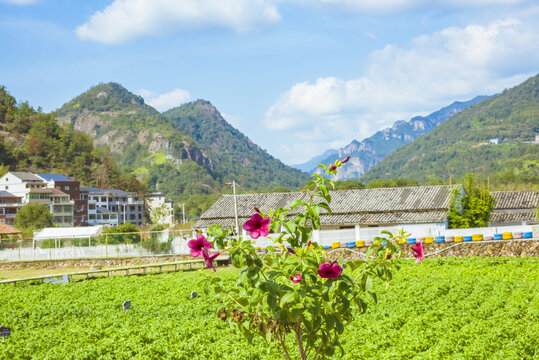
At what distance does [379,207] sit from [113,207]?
91.4 m

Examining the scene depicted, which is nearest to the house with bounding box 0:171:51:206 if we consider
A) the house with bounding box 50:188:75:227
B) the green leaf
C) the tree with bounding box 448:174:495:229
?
the house with bounding box 50:188:75:227

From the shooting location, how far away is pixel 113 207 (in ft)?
396

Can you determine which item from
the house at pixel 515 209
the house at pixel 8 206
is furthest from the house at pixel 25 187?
the house at pixel 515 209

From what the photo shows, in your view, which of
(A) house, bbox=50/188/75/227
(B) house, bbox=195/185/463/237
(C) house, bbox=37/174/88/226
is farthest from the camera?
(C) house, bbox=37/174/88/226

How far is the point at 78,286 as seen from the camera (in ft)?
75.2

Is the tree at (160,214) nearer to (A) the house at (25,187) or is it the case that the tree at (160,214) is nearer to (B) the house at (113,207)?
(B) the house at (113,207)

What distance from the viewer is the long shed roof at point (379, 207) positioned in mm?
38562

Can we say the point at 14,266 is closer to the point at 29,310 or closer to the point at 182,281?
the point at 182,281

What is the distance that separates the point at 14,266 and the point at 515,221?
40.1 m

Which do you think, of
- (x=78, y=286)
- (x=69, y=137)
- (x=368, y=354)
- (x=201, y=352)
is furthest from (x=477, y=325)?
(x=69, y=137)

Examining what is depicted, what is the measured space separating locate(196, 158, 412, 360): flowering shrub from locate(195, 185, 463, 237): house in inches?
1163

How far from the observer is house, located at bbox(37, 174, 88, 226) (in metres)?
101

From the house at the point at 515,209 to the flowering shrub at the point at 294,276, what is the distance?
141 feet

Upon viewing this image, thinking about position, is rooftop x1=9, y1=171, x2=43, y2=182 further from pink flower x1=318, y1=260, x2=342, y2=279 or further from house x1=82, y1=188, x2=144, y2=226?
pink flower x1=318, y1=260, x2=342, y2=279
